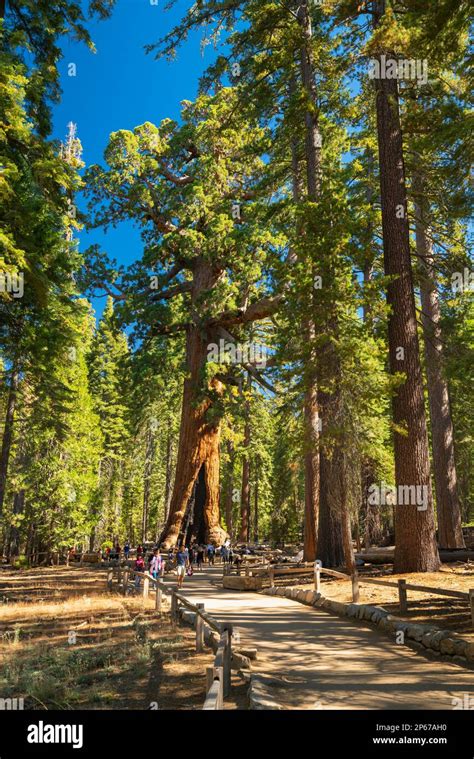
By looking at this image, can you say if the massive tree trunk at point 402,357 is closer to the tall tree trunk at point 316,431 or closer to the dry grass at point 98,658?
the tall tree trunk at point 316,431

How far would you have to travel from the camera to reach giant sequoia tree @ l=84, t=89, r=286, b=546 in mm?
27359

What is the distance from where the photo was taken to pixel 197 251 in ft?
92.7

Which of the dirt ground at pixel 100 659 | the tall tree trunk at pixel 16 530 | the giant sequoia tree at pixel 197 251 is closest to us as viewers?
the dirt ground at pixel 100 659

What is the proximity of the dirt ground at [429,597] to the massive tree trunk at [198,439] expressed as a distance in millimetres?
12822

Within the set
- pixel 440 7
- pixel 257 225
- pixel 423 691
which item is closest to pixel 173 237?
pixel 257 225

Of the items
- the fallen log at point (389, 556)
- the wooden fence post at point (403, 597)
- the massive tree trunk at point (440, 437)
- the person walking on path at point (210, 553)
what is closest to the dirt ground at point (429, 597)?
the wooden fence post at point (403, 597)

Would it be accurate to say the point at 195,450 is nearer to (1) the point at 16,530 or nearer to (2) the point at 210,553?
(2) the point at 210,553

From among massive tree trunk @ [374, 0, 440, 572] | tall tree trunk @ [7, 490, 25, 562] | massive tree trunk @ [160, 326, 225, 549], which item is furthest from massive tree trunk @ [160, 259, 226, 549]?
tall tree trunk @ [7, 490, 25, 562]

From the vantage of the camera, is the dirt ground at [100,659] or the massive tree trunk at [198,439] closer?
the dirt ground at [100,659]

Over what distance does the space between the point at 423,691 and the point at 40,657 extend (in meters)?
6.81

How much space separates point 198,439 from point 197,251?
31.8 feet

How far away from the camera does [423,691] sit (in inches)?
249

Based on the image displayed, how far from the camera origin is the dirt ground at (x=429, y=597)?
10.0 m

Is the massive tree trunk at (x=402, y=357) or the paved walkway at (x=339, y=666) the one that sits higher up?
the massive tree trunk at (x=402, y=357)
